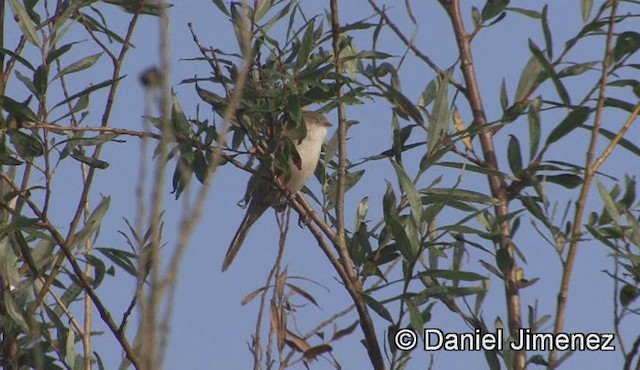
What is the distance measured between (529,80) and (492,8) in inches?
10.8

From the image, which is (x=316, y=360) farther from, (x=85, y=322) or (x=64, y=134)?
(x=64, y=134)

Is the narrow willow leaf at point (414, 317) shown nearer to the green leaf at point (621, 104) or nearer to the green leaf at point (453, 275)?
the green leaf at point (453, 275)

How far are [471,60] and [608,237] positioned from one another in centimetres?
66

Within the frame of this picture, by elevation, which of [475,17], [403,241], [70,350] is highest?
[475,17]

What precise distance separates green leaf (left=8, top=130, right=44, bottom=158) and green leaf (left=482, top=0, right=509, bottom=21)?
53.6 inches

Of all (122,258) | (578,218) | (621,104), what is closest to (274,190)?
(122,258)

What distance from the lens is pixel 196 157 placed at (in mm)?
3119

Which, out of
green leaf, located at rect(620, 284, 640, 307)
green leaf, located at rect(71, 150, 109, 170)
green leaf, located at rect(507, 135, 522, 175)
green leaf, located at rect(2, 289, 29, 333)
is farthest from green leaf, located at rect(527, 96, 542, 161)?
green leaf, located at rect(2, 289, 29, 333)

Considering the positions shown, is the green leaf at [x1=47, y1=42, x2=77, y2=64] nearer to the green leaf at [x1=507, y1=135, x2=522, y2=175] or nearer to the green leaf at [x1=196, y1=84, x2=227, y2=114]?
the green leaf at [x1=196, y1=84, x2=227, y2=114]

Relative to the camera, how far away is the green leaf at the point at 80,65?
10.4 ft

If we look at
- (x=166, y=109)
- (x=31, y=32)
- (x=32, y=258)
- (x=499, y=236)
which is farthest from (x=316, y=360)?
(x=166, y=109)

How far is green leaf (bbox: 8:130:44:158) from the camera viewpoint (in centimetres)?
295

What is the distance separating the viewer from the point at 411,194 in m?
2.79

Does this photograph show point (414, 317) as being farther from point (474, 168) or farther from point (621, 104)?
point (621, 104)
